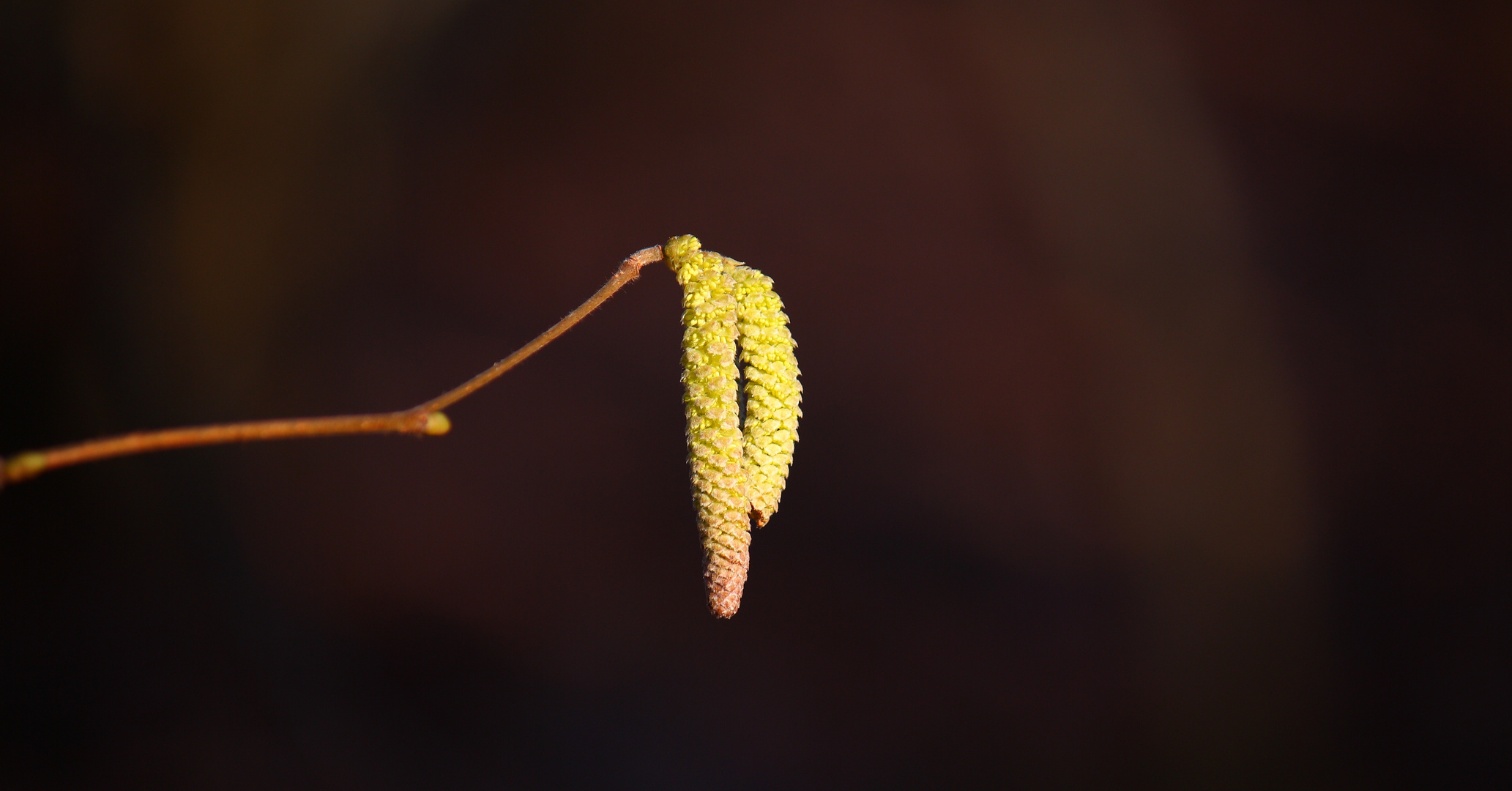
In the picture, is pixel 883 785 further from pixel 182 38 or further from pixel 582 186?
pixel 182 38

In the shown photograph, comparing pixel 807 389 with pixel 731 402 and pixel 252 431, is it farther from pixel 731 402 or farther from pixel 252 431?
pixel 252 431

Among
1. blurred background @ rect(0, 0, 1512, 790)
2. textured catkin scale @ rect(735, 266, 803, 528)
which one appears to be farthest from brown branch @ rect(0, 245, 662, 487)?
blurred background @ rect(0, 0, 1512, 790)

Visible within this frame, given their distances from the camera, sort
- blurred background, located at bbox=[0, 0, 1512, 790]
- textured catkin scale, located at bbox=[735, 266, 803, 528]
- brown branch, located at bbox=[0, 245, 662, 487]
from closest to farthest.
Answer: brown branch, located at bbox=[0, 245, 662, 487] < textured catkin scale, located at bbox=[735, 266, 803, 528] < blurred background, located at bbox=[0, 0, 1512, 790]

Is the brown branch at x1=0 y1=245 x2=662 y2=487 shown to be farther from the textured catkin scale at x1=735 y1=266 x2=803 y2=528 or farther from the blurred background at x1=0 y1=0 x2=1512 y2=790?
the blurred background at x1=0 y1=0 x2=1512 y2=790

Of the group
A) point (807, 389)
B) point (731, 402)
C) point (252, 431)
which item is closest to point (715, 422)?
point (731, 402)

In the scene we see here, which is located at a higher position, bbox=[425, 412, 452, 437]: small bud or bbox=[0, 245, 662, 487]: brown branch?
bbox=[0, 245, 662, 487]: brown branch

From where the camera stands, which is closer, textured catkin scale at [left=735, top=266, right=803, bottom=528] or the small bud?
the small bud

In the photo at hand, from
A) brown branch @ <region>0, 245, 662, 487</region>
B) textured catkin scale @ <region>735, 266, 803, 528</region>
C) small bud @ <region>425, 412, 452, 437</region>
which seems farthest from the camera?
textured catkin scale @ <region>735, 266, 803, 528</region>
